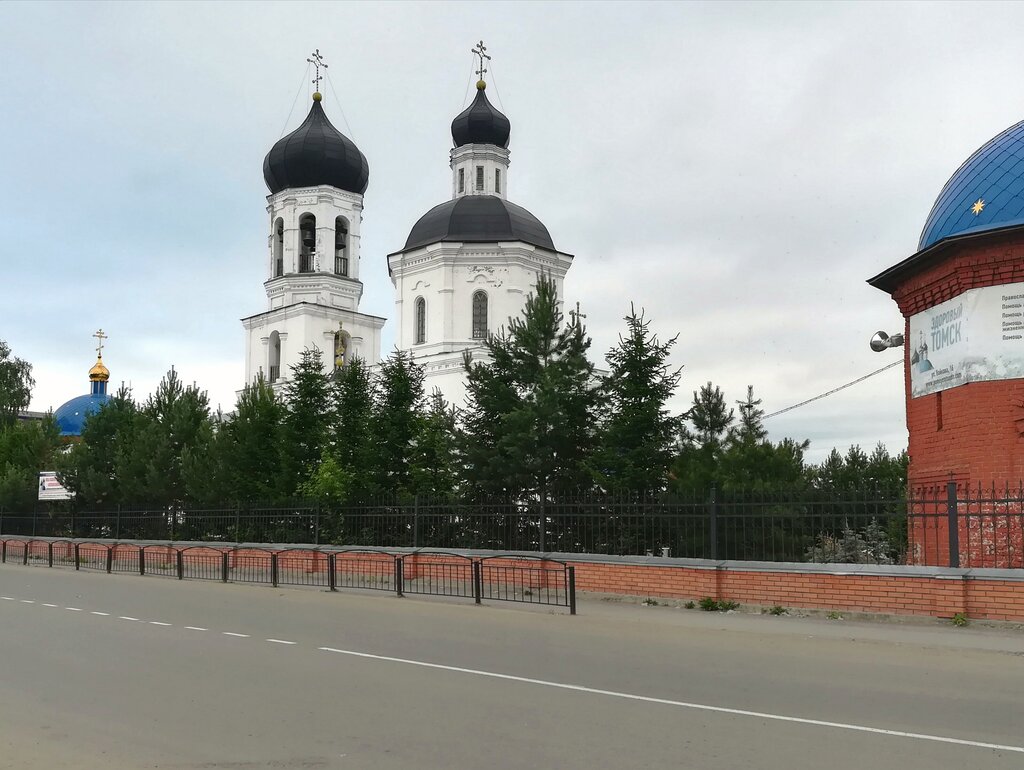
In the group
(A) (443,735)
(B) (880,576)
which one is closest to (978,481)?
(B) (880,576)

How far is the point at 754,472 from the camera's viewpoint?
23.3 metres

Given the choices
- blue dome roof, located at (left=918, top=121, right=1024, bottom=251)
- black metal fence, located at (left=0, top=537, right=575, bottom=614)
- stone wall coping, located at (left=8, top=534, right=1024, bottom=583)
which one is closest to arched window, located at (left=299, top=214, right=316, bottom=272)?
black metal fence, located at (left=0, top=537, right=575, bottom=614)

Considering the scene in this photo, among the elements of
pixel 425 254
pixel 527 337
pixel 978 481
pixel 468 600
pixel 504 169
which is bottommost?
pixel 468 600

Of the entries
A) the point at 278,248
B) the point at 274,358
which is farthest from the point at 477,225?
the point at 274,358

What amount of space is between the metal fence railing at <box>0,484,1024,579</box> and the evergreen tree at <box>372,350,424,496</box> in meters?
1.58

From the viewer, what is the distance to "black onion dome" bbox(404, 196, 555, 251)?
4709 centimetres

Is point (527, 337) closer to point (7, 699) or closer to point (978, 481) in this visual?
point (978, 481)

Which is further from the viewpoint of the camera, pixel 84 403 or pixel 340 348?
pixel 84 403

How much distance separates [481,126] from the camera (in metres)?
50.4

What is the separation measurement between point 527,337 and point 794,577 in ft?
27.3

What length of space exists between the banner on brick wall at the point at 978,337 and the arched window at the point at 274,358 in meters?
40.8

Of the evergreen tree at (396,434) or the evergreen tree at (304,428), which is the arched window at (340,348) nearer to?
the evergreen tree at (304,428)

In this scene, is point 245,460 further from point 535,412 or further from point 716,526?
point 716,526

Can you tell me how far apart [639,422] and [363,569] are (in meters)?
6.41
